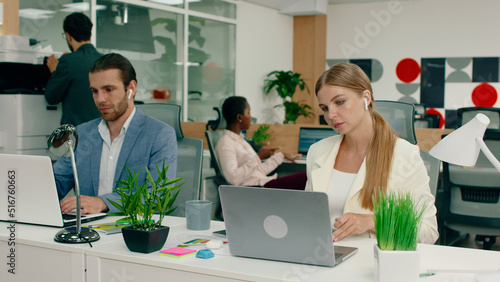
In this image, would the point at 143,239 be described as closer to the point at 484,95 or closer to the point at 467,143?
the point at 467,143

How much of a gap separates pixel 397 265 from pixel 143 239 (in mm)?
644

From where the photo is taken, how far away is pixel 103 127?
2176 mm

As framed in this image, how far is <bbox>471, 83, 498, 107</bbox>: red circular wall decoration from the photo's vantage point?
8234 mm

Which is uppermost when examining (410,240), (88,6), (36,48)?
(88,6)

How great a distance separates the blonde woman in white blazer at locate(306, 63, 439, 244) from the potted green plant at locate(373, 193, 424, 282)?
1.74 ft

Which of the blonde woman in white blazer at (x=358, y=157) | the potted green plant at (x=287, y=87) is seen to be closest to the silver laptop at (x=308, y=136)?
the blonde woman in white blazer at (x=358, y=157)

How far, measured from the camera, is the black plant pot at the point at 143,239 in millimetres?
1325

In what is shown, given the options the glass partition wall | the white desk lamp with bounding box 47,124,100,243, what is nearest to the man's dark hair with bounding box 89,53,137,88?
the white desk lamp with bounding box 47,124,100,243

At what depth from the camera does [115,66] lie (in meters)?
2.15

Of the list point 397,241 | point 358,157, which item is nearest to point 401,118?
point 358,157

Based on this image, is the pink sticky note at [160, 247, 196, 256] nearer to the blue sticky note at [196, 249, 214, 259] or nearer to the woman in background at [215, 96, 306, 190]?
the blue sticky note at [196, 249, 214, 259]

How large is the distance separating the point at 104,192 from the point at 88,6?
3865 millimetres

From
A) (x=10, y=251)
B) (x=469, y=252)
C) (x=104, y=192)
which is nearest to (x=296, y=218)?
(x=469, y=252)

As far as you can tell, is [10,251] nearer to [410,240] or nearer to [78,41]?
[410,240]
